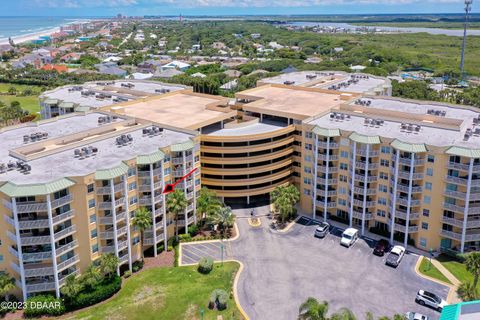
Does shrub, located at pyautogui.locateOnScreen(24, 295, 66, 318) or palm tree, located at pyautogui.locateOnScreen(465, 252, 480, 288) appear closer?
palm tree, located at pyautogui.locateOnScreen(465, 252, 480, 288)

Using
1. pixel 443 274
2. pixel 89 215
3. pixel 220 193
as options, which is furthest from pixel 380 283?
pixel 89 215

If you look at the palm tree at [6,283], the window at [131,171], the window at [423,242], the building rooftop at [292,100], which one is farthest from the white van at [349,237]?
the palm tree at [6,283]

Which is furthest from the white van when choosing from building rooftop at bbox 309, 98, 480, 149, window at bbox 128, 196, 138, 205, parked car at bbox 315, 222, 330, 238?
window at bbox 128, 196, 138, 205

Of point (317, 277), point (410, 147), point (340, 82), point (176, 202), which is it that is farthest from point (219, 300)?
point (340, 82)

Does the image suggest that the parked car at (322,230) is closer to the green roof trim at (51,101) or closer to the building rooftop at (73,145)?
the building rooftop at (73,145)

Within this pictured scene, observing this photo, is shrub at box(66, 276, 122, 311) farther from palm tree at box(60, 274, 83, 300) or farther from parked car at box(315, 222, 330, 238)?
parked car at box(315, 222, 330, 238)

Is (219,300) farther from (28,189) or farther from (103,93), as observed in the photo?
(103,93)
